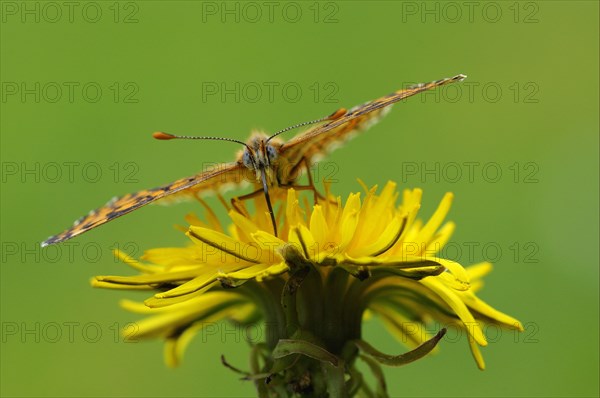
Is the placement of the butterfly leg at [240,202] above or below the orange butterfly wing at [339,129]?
below

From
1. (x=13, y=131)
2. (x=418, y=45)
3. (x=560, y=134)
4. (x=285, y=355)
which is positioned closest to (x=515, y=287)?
(x=560, y=134)

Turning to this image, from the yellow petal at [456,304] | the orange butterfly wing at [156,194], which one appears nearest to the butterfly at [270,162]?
the orange butterfly wing at [156,194]

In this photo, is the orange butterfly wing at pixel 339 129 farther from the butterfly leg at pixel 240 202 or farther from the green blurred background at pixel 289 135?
the green blurred background at pixel 289 135

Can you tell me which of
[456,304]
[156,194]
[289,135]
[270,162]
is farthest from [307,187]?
[289,135]

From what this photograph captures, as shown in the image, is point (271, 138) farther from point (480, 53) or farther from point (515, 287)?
point (480, 53)

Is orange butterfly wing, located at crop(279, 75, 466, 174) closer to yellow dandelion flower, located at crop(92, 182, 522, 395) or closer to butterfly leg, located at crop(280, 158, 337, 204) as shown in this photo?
butterfly leg, located at crop(280, 158, 337, 204)

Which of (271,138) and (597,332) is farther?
(597,332)
